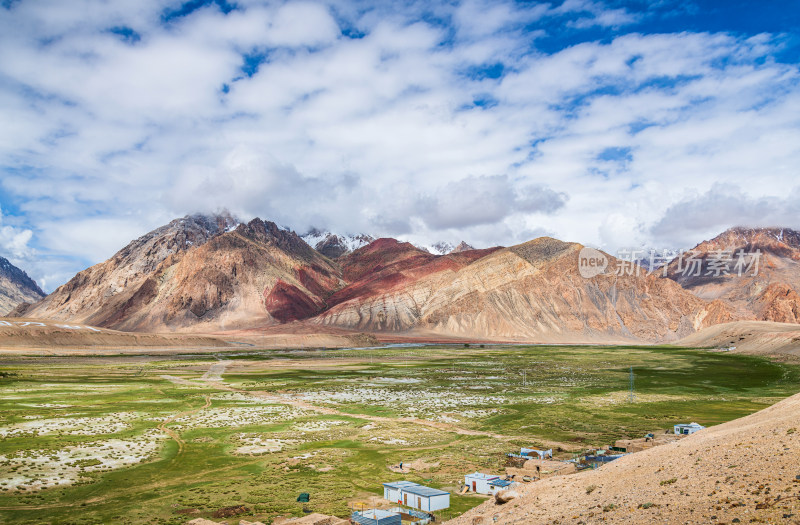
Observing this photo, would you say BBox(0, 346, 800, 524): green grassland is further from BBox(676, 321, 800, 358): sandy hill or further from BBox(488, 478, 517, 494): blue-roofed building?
BBox(676, 321, 800, 358): sandy hill

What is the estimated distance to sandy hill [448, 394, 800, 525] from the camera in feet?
46.3

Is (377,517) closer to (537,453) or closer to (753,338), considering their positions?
(537,453)

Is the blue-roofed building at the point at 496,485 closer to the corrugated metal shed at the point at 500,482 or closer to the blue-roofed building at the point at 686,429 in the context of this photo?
the corrugated metal shed at the point at 500,482

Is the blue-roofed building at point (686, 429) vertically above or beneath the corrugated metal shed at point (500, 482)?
beneath

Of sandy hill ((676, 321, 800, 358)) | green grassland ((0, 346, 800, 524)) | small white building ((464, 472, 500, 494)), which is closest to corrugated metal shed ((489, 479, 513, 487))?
small white building ((464, 472, 500, 494))

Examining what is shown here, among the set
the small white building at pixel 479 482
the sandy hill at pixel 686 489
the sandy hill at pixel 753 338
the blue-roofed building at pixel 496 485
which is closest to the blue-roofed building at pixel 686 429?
the small white building at pixel 479 482

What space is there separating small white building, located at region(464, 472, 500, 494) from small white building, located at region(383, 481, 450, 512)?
283 centimetres

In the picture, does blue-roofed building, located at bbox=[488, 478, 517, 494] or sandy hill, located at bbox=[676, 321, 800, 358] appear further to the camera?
sandy hill, located at bbox=[676, 321, 800, 358]

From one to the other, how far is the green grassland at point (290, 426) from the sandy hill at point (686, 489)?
777 cm

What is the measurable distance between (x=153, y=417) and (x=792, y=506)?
51470mm

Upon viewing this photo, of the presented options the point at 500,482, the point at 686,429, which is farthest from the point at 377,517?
the point at 686,429

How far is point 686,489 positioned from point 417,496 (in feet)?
45.8

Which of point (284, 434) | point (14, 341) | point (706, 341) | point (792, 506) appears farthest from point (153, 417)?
point (706, 341)

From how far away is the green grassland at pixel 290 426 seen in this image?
28953mm
